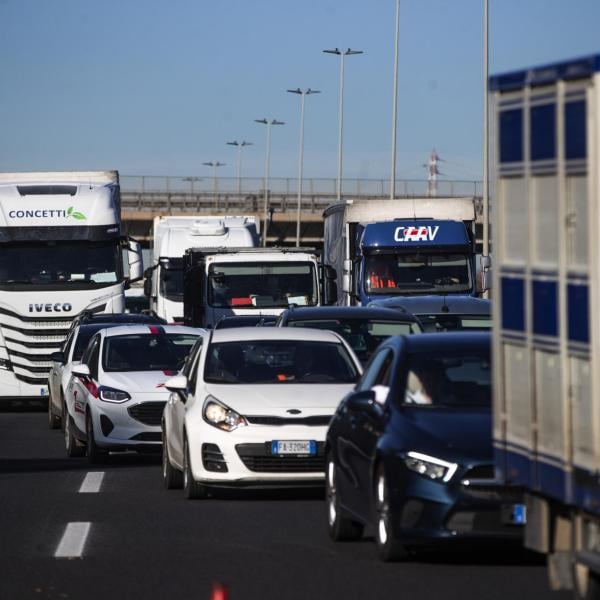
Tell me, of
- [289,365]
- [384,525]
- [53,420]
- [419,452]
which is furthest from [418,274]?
[419,452]

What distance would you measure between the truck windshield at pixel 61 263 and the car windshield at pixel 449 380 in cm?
1911

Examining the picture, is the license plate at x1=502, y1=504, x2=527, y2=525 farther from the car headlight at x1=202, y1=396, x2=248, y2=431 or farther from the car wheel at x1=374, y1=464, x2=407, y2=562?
the car headlight at x1=202, y1=396, x2=248, y2=431

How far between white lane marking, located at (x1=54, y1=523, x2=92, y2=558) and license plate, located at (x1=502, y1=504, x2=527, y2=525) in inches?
115

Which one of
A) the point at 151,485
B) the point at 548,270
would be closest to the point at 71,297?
the point at 151,485

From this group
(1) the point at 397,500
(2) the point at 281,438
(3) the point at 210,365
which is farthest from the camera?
(3) the point at 210,365

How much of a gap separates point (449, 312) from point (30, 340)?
30.5 ft

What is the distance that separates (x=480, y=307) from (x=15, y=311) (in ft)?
30.5

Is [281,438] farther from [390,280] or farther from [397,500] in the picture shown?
[390,280]

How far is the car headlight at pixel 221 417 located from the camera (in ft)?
49.7

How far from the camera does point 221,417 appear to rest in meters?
15.2

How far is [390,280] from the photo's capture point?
33750 millimetres

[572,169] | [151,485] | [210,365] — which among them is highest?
[572,169]

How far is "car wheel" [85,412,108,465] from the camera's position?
19656mm

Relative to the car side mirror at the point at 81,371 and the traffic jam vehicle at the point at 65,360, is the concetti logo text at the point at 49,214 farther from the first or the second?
the car side mirror at the point at 81,371
